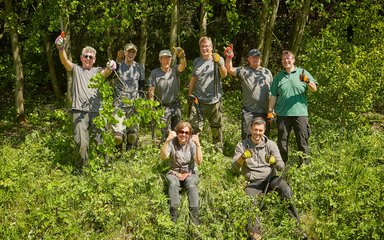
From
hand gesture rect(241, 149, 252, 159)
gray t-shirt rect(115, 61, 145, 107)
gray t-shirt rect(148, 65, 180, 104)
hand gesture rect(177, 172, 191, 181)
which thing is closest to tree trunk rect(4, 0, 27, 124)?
gray t-shirt rect(115, 61, 145, 107)

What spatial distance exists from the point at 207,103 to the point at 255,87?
29.3 inches

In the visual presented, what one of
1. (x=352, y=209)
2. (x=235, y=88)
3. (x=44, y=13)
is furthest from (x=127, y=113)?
(x=235, y=88)

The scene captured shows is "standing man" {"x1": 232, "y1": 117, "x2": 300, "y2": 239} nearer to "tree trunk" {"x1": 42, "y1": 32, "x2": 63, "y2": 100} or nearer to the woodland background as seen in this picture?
the woodland background

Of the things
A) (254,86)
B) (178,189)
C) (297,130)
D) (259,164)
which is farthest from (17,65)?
(259,164)

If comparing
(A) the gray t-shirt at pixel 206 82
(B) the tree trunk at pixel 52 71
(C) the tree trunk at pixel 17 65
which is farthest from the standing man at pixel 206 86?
(B) the tree trunk at pixel 52 71

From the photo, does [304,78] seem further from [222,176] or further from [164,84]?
[164,84]

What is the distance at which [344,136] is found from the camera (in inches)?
286

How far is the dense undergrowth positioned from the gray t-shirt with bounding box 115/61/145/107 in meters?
0.83

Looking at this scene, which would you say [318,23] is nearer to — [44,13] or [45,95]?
[44,13]

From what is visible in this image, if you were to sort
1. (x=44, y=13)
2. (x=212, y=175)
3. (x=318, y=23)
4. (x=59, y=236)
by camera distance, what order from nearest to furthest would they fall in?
1. (x=59, y=236)
2. (x=212, y=175)
3. (x=44, y=13)
4. (x=318, y=23)

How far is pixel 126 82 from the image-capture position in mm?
6215

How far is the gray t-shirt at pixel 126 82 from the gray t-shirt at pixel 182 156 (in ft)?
4.17

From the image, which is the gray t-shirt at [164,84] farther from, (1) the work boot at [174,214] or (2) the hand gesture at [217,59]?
(1) the work boot at [174,214]

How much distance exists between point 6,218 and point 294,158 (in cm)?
408
